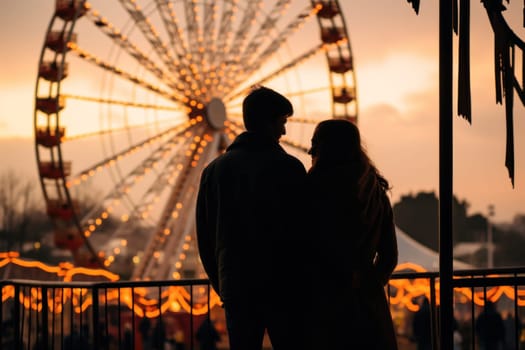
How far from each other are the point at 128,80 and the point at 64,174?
314 cm

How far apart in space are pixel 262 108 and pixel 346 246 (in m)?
0.68

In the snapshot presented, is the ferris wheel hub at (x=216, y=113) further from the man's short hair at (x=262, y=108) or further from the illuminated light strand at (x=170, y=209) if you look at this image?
the man's short hair at (x=262, y=108)

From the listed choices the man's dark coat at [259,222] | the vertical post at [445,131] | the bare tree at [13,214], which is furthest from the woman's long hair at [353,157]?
the bare tree at [13,214]

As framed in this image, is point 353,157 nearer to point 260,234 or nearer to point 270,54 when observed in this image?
point 260,234

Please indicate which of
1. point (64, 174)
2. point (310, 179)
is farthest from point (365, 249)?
point (64, 174)

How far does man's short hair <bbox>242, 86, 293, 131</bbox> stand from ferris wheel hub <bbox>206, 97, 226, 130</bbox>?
23.9 metres

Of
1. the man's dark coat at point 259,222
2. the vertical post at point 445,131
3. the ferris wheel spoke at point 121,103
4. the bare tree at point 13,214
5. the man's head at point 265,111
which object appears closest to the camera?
the vertical post at point 445,131

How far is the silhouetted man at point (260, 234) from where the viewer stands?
4.71 m

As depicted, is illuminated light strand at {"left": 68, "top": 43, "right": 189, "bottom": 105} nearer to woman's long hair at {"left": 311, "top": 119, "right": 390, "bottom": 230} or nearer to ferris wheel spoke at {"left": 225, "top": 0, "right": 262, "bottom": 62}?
ferris wheel spoke at {"left": 225, "top": 0, "right": 262, "bottom": 62}

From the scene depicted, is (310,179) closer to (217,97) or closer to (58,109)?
(58,109)

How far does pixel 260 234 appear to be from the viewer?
4.72m

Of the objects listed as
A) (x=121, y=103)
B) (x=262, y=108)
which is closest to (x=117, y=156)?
(x=121, y=103)

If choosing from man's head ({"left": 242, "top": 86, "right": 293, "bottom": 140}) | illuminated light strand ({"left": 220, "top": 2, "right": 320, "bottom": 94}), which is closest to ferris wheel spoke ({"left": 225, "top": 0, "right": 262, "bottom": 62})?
illuminated light strand ({"left": 220, "top": 2, "right": 320, "bottom": 94})

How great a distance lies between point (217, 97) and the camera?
2939cm
